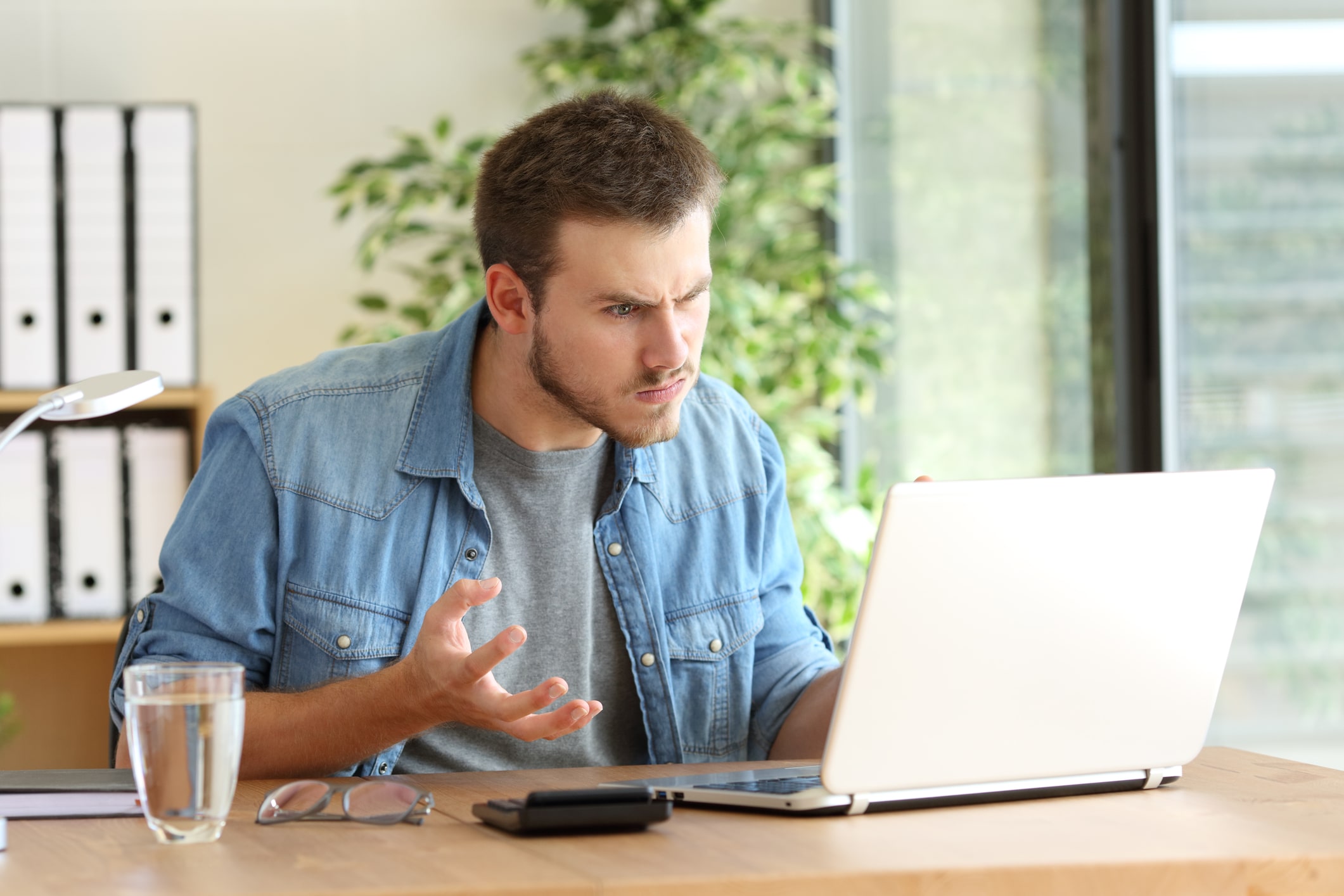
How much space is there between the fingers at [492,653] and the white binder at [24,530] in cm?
143

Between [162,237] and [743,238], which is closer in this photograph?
[162,237]

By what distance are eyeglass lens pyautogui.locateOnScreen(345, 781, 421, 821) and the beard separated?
1.67 ft

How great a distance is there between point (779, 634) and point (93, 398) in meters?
0.81

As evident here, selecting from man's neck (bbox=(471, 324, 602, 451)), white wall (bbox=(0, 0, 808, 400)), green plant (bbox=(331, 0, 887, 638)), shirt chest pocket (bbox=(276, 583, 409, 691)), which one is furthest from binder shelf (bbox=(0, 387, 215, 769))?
shirt chest pocket (bbox=(276, 583, 409, 691))

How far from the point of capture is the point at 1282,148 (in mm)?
1806

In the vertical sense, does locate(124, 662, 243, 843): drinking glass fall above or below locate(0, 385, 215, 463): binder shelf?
below

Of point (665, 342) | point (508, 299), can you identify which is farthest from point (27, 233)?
point (665, 342)

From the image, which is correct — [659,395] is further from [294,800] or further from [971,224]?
[971,224]

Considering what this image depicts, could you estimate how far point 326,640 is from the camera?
4.37 ft

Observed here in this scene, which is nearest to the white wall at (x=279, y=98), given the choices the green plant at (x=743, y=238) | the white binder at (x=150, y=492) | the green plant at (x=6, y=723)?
the green plant at (x=743, y=238)

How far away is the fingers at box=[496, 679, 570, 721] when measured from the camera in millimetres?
977

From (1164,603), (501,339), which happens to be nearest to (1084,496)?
(1164,603)

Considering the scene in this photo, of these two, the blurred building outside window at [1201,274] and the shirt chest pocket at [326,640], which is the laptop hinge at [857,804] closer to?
the shirt chest pocket at [326,640]

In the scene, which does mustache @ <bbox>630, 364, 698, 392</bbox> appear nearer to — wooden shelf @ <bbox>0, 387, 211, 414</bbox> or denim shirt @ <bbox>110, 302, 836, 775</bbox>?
denim shirt @ <bbox>110, 302, 836, 775</bbox>
